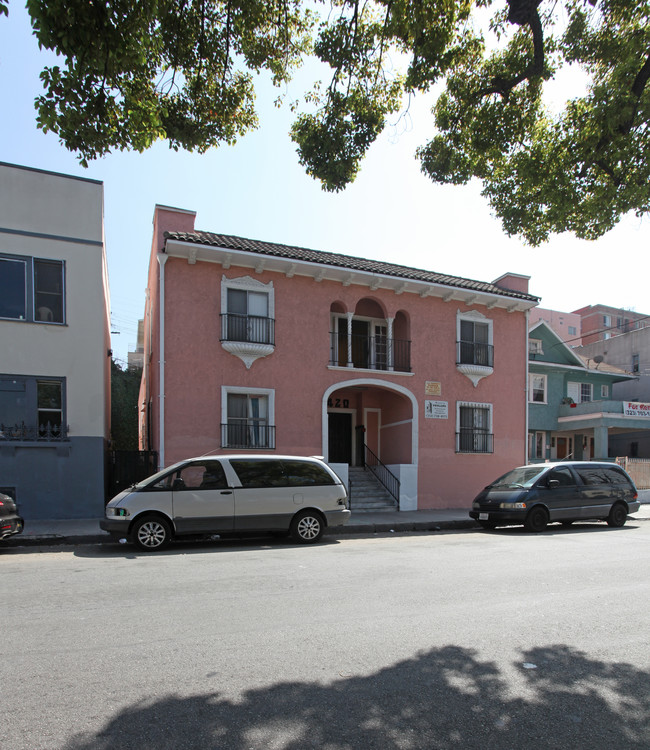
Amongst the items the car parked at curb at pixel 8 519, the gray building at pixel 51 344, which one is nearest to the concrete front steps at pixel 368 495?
the gray building at pixel 51 344

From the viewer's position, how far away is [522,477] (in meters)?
14.2

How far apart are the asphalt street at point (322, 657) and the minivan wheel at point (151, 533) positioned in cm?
171

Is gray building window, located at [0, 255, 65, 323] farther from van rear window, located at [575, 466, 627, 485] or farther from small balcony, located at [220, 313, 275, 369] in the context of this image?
van rear window, located at [575, 466, 627, 485]

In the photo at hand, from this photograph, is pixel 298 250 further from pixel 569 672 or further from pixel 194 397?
pixel 569 672

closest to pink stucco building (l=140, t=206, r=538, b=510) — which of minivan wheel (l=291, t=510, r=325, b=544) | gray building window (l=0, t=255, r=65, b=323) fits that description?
gray building window (l=0, t=255, r=65, b=323)

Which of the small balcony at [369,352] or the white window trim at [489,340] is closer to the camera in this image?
the small balcony at [369,352]

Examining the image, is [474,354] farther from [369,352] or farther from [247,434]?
[247,434]

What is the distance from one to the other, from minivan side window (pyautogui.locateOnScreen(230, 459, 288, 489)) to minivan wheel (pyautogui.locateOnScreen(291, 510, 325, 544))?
702mm

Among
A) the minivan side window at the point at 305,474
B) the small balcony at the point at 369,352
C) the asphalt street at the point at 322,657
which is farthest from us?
the small balcony at the point at 369,352

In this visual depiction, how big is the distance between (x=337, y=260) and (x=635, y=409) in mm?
19774

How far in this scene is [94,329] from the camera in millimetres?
14203

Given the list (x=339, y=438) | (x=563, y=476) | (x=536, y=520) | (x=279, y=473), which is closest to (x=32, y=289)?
(x=279, y=473)

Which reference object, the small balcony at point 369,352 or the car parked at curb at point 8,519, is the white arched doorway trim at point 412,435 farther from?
the car parked at curb at point 8,519

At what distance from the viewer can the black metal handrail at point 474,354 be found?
19.2 metres
